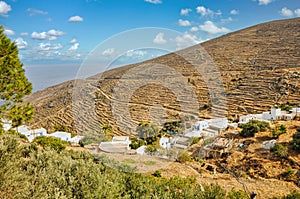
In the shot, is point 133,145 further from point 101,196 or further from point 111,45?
point 101,196

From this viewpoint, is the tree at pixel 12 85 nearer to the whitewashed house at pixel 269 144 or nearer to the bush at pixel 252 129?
the whitewashed house at pixel 269 144

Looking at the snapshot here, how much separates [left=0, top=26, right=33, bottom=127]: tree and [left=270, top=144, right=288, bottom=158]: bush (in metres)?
10.5

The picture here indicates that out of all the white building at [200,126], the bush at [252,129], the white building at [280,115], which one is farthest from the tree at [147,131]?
the white building at [280,115]

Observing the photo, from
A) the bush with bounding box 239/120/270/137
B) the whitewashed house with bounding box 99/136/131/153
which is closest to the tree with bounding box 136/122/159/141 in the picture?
the whitewashed house with bounding box 99/136/131/153

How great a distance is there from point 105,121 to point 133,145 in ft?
32.7

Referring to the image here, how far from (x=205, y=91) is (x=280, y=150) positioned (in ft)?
67.4

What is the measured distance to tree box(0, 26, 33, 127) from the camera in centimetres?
572

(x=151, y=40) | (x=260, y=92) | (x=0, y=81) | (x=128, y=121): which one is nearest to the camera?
(x=0, y=81)

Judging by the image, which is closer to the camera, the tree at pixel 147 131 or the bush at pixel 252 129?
the bush at pixel 252 129

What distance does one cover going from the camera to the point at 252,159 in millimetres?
10969

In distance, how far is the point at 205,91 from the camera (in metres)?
31.1

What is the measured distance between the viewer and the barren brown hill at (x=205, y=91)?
76.3ft

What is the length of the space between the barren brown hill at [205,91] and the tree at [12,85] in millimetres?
8038

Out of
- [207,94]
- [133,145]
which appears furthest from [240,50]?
[133,145]
